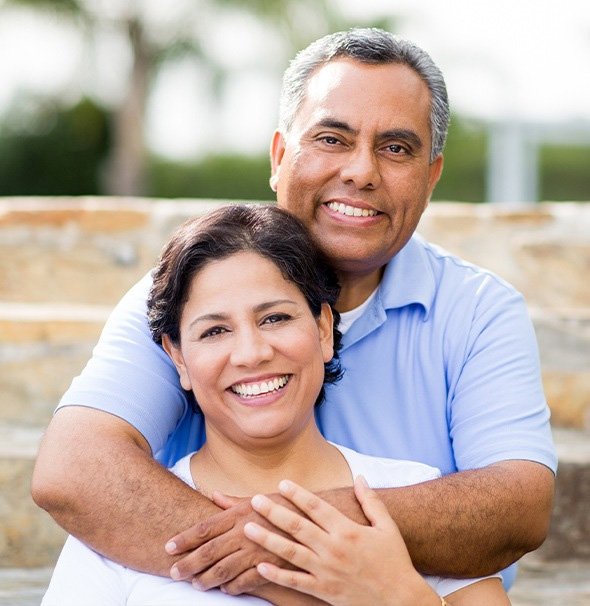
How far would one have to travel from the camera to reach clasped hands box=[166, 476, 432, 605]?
1.92 metres

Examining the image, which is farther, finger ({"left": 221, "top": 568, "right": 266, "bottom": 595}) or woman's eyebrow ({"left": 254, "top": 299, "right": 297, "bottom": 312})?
woman's eyebrow ({"left": 254, "top": 299, "right": 297, "bottom": 312})

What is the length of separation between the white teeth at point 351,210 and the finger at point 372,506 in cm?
73

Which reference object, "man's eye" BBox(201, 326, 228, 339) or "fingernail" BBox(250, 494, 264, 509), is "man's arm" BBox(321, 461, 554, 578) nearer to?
"fingernail" BBox(250, 494, 264, 509)

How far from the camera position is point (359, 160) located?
8.14ft

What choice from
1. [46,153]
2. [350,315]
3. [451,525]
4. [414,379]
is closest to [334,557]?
[451,525]

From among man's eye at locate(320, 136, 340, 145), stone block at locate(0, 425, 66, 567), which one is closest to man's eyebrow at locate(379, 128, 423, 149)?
man's eye at locate(320, 136, 340, 145)

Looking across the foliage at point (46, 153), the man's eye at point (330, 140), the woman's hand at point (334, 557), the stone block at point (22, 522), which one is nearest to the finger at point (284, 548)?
the woman's hand at point (334, 557)

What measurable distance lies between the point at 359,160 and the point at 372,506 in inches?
33.9

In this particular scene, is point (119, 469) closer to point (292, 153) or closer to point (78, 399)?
point (78, 399)

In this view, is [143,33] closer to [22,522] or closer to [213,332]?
[22,522]

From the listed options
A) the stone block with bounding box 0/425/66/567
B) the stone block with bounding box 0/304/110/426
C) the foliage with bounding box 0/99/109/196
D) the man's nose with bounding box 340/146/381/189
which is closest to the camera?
the man's nose with bounding box 340/146/381/189

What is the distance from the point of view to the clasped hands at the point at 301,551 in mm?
1918

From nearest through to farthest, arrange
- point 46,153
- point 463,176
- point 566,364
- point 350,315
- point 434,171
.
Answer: point 350,315 < point 434,171 < point 566,364 < point 463,176 < point 46,153

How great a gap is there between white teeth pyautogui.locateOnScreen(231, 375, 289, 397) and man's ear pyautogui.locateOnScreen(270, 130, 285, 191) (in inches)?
30.7
